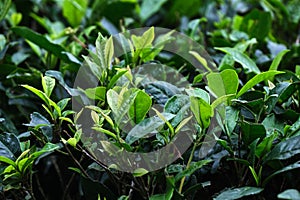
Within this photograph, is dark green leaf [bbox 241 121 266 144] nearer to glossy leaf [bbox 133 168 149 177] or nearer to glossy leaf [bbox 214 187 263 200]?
glossy leaf [bbox 214 187 263 200]

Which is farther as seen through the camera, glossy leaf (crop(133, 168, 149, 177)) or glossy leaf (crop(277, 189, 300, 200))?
glossy leaf (crop(133, 168, 149, 177))

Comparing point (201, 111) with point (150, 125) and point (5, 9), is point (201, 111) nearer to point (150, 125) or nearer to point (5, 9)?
point (150, 125)

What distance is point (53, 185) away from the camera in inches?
52.9

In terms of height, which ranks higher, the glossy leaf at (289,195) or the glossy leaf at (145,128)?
the glossy leaf at (145,128)

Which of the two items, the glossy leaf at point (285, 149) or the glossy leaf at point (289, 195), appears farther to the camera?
the glossy leaf at point (285, 149)

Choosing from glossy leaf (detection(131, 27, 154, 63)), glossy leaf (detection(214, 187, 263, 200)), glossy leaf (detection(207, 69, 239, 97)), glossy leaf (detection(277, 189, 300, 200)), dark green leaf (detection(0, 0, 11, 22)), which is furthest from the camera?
dark green leaf (detection(0, 0, 11, 22))

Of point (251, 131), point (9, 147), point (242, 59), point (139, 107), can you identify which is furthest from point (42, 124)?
point (242, 59)

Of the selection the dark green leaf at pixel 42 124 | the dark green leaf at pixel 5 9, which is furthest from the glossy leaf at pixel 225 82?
the dark green leaf at pixel 5 9

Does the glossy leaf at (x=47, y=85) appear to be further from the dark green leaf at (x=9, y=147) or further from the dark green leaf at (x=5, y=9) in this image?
the dark green leaf at (x=5, y=9)

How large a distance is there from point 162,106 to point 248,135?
208 millimetres

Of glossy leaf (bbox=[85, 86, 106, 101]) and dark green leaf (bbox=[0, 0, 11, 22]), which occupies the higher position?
dark green leaf (bbox=[0, 0, 11, 22])

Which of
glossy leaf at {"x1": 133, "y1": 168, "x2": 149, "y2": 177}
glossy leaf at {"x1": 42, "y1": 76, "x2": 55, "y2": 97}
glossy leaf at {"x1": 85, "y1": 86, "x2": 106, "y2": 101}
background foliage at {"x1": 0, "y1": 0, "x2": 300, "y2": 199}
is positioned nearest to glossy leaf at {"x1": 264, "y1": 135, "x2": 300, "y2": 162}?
background foliage at {"x1": 0, "y1": 0, "x2": 300, "y2": 199}

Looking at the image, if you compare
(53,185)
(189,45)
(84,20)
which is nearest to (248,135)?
(189,45)

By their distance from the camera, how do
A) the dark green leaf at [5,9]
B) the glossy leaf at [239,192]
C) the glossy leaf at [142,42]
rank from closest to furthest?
the glossy leaf at [239,192] → the glossy leaf at [142,42] → the dark green leaf at [5,9]
